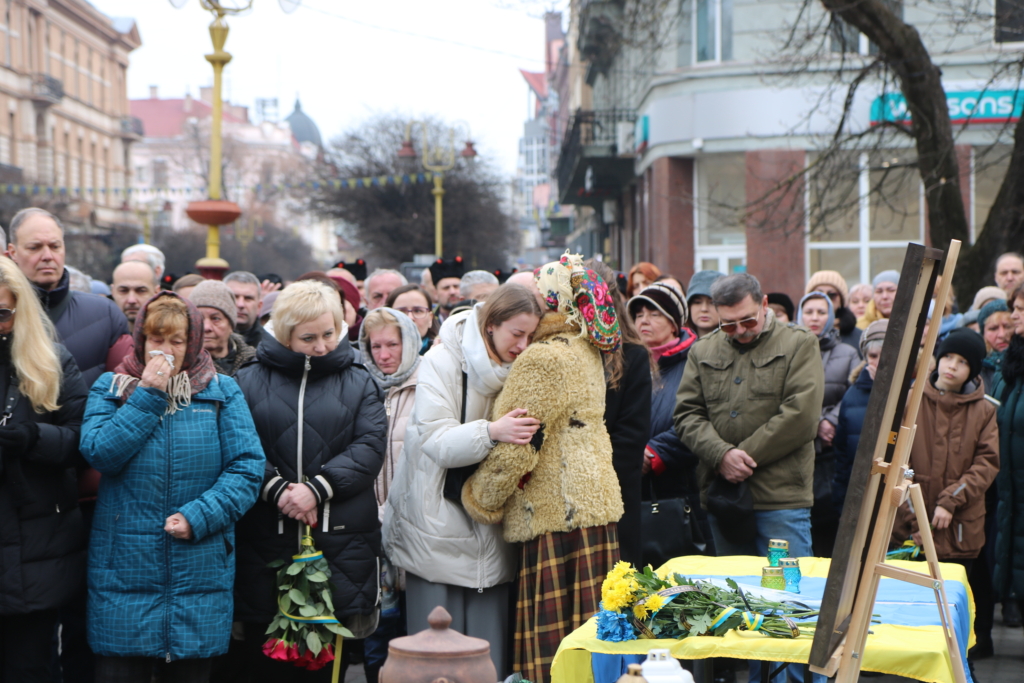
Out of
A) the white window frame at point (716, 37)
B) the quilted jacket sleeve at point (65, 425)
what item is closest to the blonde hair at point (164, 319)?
the quilted jacket sleeve at point (65, 425)

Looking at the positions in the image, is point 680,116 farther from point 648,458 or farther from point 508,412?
point 508,412

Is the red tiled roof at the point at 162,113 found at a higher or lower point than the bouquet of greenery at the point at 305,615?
higher

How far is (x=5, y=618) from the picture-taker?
425 centimetres

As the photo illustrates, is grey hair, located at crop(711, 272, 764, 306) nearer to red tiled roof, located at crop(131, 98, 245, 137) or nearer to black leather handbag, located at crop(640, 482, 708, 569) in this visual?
black leather handbag, located at crop(640, 482, 708, 569)

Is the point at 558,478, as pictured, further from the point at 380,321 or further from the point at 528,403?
the point at 380,321

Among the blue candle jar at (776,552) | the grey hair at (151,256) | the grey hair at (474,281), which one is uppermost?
the grey hair at (151,256)

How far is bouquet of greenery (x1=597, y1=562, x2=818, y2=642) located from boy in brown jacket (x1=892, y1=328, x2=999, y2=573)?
8.38 feet

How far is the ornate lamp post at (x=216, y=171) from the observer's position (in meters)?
10.7

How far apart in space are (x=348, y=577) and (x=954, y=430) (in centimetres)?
325

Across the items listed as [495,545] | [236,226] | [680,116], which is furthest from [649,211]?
[236,226]

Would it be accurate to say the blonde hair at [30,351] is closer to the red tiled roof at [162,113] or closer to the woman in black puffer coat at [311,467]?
the woman in black puffer coat at [311,467]

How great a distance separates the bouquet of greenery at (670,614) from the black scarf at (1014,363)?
122 inches

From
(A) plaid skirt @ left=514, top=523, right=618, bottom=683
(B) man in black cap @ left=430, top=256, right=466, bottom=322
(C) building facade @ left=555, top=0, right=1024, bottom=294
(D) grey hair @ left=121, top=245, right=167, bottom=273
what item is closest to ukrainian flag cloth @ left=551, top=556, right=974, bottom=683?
(A) plaid skirt @ left=514, top=523, right=618, bottom=683

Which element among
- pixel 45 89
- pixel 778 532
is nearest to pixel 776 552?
pixel 778 532
